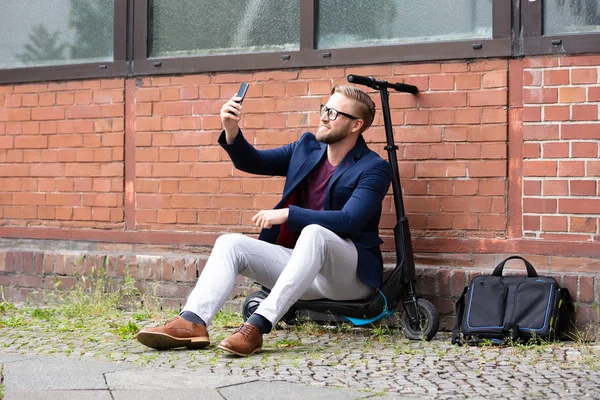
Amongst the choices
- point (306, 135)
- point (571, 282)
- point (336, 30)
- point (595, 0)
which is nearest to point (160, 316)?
point (306, 135)

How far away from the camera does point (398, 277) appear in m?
5.64

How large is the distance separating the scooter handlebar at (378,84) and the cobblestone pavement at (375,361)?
4.80 feet

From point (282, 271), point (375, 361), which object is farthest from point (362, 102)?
point (375, 361)

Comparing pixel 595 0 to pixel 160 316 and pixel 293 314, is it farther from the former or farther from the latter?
pixel 160 316

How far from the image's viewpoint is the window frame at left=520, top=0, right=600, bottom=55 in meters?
5.66

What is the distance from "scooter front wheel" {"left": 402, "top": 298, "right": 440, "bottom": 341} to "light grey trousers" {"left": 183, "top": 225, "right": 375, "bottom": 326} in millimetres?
287

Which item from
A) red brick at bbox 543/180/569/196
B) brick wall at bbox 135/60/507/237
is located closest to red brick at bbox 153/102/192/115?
brick wall at bbox 135/60/507/237

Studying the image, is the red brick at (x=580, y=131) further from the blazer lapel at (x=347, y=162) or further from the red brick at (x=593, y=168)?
the blazer lapel at (x=347, y=162)

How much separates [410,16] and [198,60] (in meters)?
1.55

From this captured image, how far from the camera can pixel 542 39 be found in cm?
579

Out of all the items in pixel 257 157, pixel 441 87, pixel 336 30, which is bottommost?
pixel 257 157

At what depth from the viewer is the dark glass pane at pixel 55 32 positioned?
23.8ft

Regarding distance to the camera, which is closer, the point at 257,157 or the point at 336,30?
the point at 257,157

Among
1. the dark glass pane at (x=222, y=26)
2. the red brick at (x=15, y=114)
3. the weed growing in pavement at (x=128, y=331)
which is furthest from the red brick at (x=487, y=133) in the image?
the red brick at (x=15, y=114)
